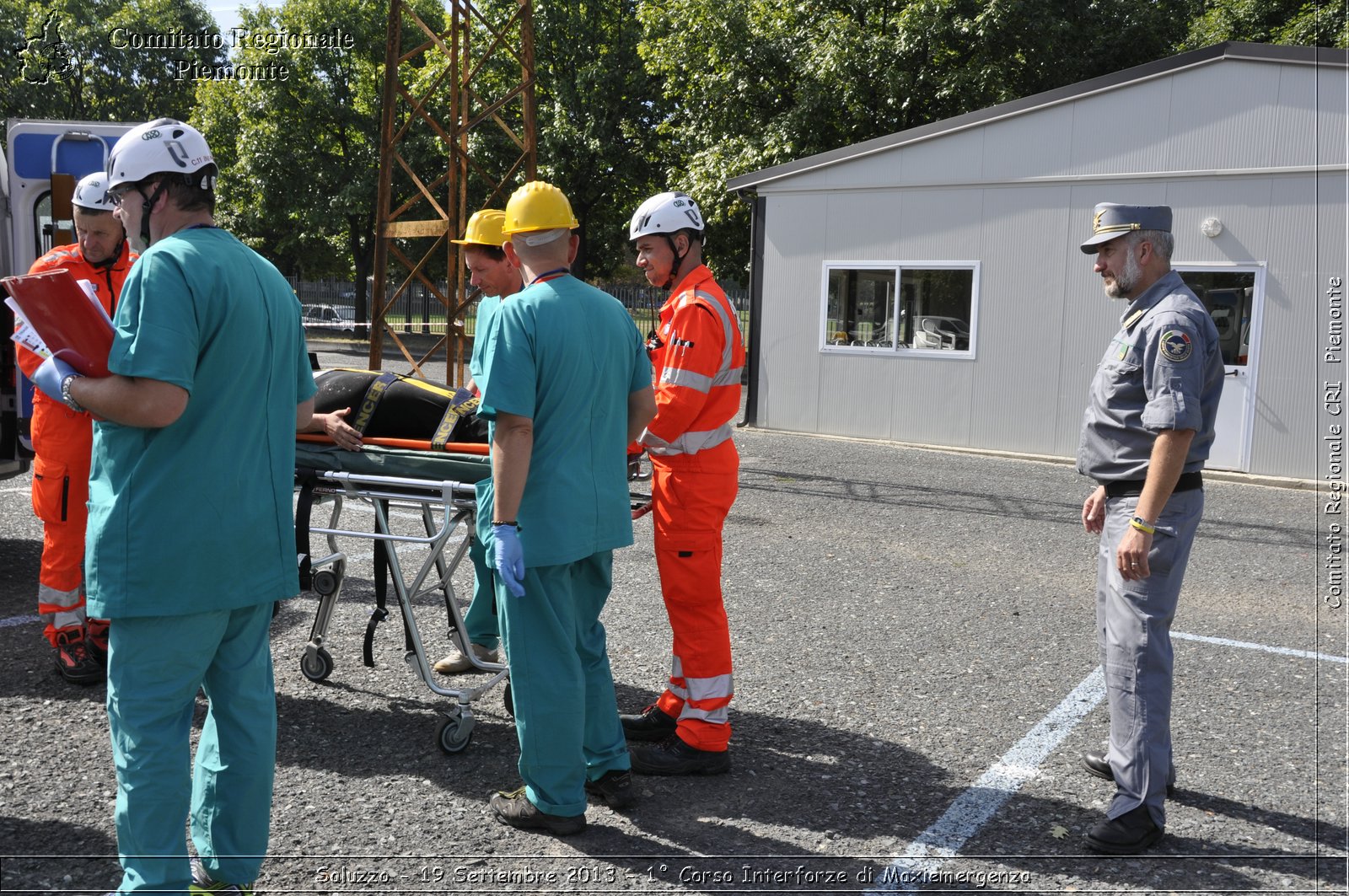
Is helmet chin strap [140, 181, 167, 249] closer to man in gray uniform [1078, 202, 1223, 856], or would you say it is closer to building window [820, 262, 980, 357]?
man in gray uniform [1078, 202, 1223, 856]

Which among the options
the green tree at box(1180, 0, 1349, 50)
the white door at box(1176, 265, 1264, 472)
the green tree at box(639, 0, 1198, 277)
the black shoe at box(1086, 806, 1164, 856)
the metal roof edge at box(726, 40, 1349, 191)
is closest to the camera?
the black shoe at box(1086, 806, 1164, 856)

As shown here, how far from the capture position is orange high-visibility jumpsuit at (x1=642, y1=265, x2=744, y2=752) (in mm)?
3967

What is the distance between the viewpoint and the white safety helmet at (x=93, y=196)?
15.6 ft

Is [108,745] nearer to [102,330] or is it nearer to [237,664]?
[237,664]

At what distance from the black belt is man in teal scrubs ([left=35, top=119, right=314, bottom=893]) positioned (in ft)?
8.93

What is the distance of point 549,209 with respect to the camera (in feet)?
11.5

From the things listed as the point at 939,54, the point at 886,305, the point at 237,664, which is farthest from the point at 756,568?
the point at 939,54

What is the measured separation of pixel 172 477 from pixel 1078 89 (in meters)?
12.3

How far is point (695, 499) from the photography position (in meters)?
3.98

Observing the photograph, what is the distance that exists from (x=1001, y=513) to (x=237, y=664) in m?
7.85

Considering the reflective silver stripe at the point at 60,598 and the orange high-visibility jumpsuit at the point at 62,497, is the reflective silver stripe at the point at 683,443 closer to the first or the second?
the orange high-visibility jumpsuit at the point at 62,497

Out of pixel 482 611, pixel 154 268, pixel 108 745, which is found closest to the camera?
pixel 154 268

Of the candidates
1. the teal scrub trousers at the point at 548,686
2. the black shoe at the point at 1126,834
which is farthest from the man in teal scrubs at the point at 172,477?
the black shoe at the point at 1126,834

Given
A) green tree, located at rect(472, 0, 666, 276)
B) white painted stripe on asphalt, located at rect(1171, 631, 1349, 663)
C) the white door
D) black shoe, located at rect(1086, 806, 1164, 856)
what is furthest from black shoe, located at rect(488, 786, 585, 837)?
green tree, located at rect(472, 0, 666, 276)
